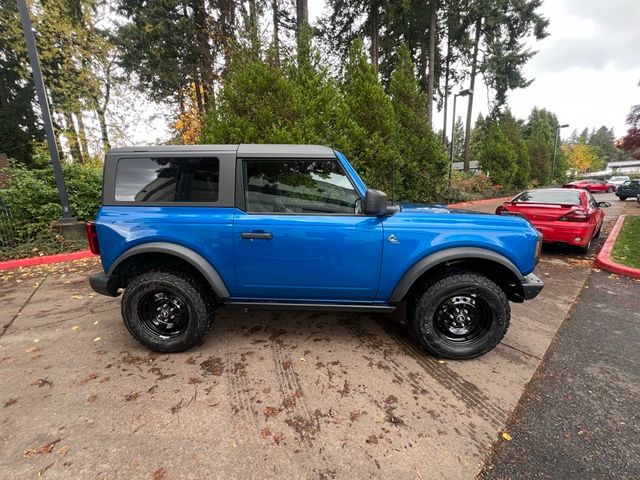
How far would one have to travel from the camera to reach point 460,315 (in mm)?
2736

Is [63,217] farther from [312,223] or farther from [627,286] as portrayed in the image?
[627,286]

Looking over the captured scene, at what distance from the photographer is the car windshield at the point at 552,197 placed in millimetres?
6004

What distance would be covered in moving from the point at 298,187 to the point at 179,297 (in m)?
1.50

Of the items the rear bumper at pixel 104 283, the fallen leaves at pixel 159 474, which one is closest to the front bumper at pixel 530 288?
the fallen leaves at pixel 159 474

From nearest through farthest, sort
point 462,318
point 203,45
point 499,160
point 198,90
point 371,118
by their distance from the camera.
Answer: point 462,318
point 371,118
point 203,45
point 198,90
point 499,160

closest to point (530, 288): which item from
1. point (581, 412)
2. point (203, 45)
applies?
point (581, 412)

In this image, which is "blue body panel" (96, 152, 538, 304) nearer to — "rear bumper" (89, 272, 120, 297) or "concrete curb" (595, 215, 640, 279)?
"rear bumper" (89, 272, 120, 297)

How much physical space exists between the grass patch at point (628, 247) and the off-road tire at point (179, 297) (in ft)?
22.1

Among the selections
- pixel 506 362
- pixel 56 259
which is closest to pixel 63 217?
pixel 56 259

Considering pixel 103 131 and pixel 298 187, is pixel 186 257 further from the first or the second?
→ pixel 103 131

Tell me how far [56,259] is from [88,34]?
29.2ft

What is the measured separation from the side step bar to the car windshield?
547 cm

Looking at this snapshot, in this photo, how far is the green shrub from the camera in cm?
603

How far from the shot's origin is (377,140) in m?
9.62
